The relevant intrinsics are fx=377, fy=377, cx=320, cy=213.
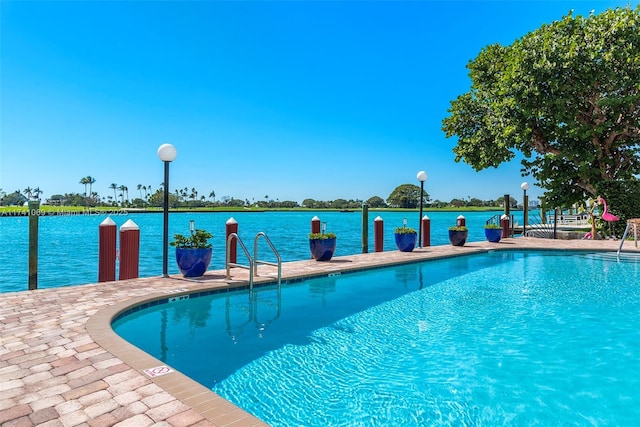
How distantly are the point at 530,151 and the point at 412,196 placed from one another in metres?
102

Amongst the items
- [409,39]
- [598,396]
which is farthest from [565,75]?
[598,396]

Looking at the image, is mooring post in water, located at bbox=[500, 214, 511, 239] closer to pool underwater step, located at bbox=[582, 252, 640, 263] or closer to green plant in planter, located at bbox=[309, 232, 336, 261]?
pool underwater step, located at bbox=[582, 252, 640, 263]

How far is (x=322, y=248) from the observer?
9.87 m

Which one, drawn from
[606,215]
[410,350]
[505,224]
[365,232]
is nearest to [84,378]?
[410,350]

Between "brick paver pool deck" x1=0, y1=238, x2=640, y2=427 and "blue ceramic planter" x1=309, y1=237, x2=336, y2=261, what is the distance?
17.2 feet

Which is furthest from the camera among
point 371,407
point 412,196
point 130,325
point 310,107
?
point 412,196

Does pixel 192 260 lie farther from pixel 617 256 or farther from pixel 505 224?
pixel 505 224

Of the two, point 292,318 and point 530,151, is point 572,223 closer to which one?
point 530,151

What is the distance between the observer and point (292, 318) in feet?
17.9

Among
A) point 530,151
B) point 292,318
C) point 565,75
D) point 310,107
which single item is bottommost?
Answer: point 292,318

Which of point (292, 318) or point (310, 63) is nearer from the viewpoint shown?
point (292, 318)

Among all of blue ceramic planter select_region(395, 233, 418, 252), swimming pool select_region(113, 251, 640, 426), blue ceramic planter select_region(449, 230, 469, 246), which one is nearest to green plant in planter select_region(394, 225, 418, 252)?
blue ceramic planter select_region(395, 233, 418, 252)

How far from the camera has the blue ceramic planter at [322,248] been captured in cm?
988

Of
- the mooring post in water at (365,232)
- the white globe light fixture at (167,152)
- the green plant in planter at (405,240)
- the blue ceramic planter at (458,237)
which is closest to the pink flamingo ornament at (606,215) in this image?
the blue ceramic planter at (458,237)
